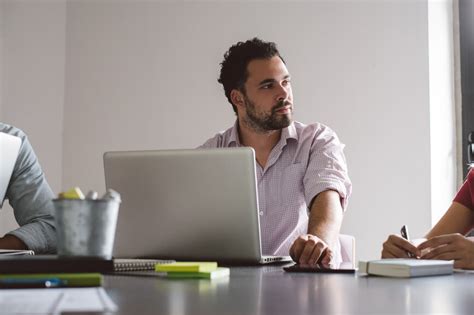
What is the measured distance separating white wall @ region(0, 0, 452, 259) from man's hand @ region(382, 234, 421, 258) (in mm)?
1858

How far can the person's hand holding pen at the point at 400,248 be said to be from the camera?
1.62 metres

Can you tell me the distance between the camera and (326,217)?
2.13m

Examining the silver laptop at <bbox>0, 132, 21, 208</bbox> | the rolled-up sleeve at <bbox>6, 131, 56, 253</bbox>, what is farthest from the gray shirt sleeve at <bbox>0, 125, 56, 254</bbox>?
the silver laptop at <bbox>0, 132, 21, 208</bbox>

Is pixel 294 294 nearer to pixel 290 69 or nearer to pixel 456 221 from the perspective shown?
pixel 456 221

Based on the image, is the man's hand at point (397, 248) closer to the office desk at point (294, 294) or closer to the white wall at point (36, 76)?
the office desk at point (294, 294)

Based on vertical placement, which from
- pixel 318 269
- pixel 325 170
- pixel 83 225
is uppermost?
pixel 325 170

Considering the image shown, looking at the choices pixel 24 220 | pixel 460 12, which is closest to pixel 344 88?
pixel 460 12

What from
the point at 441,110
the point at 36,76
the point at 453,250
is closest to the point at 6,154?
the point at 453,250

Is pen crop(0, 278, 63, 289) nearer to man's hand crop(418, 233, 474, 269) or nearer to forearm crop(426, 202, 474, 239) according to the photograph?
man's hand crop(418, 233, 474, 269)

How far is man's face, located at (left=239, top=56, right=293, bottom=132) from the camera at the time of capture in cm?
257

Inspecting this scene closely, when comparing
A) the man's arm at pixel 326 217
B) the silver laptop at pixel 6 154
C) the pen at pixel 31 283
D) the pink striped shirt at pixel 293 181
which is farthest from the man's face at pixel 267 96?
the pen at pixel 31 283

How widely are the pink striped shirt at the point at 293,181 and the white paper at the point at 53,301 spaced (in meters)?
1.44

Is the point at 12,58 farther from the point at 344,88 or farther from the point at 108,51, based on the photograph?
A: the point at 344,88

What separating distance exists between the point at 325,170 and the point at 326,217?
8.6 inches
